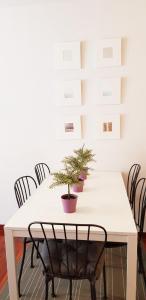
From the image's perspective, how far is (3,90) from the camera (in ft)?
10.0

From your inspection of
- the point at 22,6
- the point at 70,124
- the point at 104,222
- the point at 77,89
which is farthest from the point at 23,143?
the point at 104,222

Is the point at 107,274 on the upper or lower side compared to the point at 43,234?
lower

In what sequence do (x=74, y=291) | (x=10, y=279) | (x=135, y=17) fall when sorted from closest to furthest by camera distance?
(x=10, y=279)
(x=74, y=291)
(x=135, y=17)

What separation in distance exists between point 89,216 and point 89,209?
12cm

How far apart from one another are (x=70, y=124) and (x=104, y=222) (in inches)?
58.6

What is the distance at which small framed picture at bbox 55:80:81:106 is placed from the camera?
2.90m

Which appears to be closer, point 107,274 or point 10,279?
point 10,279

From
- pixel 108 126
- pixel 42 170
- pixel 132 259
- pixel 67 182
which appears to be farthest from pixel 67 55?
pixel 132 259

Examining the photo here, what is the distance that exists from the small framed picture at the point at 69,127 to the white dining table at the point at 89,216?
0.78 meters

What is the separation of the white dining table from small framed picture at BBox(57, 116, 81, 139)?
30.7 inches

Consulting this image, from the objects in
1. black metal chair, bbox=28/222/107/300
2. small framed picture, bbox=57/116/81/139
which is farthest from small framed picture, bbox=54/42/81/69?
black metal chair, bbox=28/222/107/300

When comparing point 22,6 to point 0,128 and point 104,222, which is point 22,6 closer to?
point 0,128

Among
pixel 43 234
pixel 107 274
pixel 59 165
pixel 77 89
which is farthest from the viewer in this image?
pixel 59 165

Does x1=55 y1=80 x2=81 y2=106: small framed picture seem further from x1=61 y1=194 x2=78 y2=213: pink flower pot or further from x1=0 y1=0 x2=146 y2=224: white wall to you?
x1=61 y1=194 x2=78 y2=213: pink flower pot
